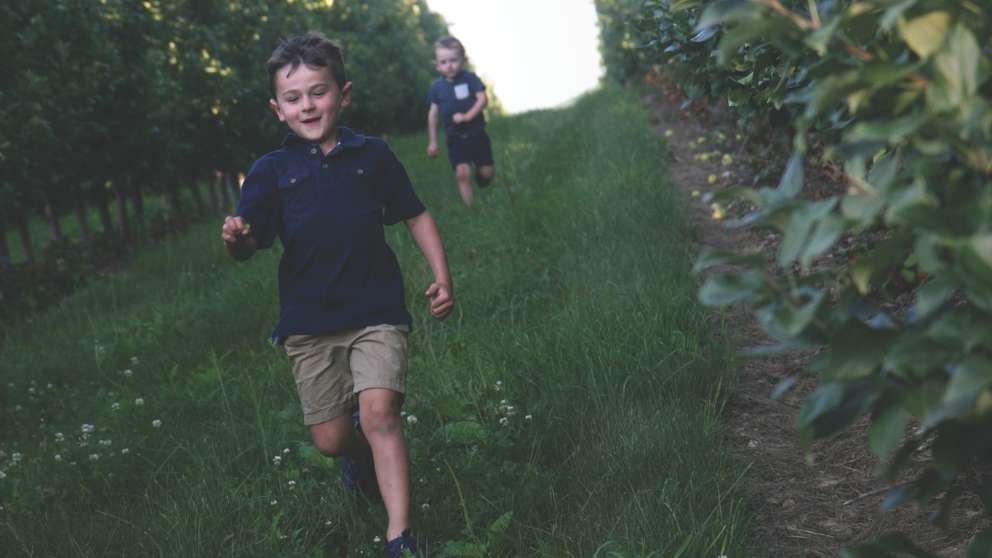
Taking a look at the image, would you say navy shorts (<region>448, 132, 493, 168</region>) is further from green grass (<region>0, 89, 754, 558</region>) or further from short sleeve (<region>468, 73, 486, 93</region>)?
green grass (<region>0, 89, 754, 558</region>)

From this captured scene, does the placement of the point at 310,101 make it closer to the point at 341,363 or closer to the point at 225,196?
the point at 341,363

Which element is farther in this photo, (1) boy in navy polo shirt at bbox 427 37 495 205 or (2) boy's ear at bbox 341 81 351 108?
(1) boy in navy polo shirt at bbox 427 37 495 205

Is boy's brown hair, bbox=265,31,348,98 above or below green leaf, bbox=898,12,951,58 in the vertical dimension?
below

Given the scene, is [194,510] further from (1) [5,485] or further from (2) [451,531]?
(1) [5,485]

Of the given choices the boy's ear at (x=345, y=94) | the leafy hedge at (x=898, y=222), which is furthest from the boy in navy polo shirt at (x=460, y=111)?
the leafy hedge at (x=898, y=222)

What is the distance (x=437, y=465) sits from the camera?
11.4 feet

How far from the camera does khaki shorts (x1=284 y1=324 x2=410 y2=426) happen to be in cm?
306

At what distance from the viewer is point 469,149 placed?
9.04 m

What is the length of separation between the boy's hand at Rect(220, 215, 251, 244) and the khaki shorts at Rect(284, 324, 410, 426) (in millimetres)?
388

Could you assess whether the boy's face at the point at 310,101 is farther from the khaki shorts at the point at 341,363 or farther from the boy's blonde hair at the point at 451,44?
the boy's blonde hair at the point at 451,44

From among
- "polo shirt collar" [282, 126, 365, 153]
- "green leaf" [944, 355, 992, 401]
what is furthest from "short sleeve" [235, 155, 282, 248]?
"green leaf" [944, 355, 992, 401]

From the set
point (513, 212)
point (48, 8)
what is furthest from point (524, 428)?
point (48, 8)

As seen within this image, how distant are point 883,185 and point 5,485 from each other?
12.1ft

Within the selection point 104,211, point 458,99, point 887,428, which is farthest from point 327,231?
point 104,211
